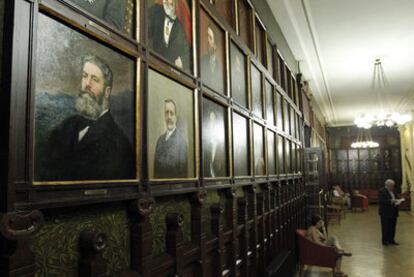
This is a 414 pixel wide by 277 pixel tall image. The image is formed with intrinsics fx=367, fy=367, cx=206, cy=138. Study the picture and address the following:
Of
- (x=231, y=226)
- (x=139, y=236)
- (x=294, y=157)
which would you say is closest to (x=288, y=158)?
(x=294, y=157)

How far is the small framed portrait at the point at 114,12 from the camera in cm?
207

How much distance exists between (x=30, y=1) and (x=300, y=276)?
7.75m

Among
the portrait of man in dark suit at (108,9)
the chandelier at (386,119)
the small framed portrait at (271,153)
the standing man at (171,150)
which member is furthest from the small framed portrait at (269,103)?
the chandelier at (386,119)

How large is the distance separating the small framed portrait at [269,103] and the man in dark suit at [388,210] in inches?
251

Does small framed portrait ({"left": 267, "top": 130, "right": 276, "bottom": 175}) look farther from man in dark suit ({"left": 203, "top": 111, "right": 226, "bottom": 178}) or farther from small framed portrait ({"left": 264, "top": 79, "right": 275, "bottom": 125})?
man in dark suit ({"left": 203, "top": 111, "right": 226, "bottom": 178})

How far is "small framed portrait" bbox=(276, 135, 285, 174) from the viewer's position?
22.5 feet

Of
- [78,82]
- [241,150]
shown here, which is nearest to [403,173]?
[241,150]

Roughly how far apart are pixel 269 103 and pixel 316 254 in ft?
11.0

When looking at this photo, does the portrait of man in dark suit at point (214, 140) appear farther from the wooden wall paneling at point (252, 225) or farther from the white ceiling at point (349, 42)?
the white ceiling at point (349, 42)

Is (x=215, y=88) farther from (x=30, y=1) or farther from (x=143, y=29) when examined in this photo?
(x=30, y=1)

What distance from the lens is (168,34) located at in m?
2.90

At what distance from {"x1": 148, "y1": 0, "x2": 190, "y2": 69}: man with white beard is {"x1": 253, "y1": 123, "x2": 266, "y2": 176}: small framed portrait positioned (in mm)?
2324

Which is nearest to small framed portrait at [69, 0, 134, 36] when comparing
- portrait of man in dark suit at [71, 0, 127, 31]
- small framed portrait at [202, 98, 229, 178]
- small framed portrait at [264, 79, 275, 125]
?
portrait of man in dark suit at [71, 0, 127, 31]

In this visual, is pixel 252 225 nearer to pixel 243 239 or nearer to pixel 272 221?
pixel 243 239
